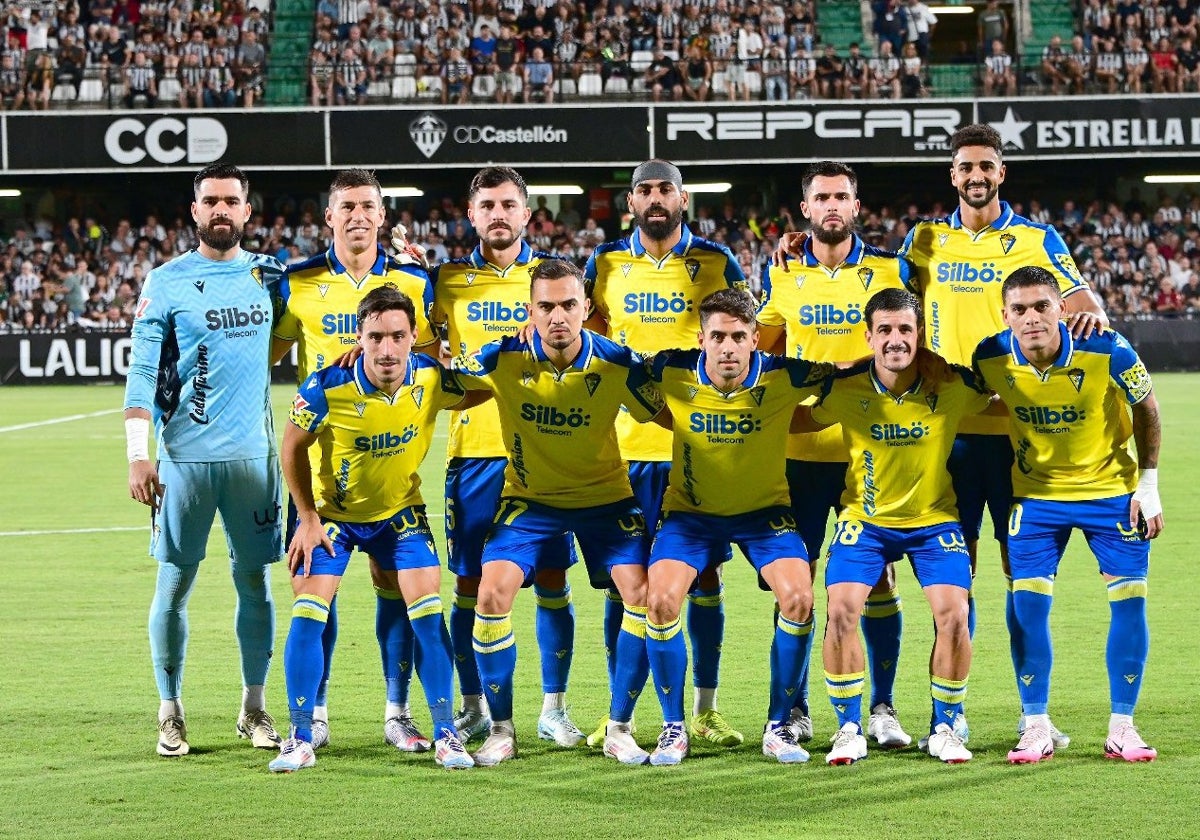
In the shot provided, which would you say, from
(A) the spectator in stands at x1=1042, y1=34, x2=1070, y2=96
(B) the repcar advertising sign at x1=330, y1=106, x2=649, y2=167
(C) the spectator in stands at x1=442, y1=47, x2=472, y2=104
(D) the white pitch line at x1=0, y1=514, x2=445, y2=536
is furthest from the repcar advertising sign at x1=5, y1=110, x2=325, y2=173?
(D) the white pitch line at x1=0, y1=514, x2=445, y2=536

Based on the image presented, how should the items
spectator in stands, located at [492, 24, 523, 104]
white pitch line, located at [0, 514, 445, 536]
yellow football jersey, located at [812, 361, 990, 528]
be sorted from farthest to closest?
spectator in stands, located at [492, 24, 523, 104] < white pitch line, located at [0, 514, 445, 536] < yellow football jersey, located at [812, 361, 990, 528]

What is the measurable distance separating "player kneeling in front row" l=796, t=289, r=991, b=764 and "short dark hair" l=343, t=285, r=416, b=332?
5.37 feet

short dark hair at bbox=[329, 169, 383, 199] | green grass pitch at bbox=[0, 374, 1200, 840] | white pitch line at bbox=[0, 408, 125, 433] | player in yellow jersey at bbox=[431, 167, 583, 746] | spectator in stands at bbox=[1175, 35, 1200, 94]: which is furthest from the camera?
spectator in stands at bbox=[1175, 35, 1200, 94]

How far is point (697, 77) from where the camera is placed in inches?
1154

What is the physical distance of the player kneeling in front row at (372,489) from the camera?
5840 mm

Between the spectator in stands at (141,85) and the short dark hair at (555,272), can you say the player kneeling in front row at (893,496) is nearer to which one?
the short dark hair at (555,272)

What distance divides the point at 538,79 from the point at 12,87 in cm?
1004

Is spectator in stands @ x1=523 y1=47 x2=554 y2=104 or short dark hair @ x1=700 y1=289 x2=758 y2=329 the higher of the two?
spectator in stands @ x1=523 y1=47 x2=554 y2=104

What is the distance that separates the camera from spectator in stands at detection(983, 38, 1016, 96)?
1144 inches

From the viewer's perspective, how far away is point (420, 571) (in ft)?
19.5

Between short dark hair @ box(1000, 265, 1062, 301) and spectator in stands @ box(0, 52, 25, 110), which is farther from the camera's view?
spectator in stands @ box(0, 52, 25, 110)

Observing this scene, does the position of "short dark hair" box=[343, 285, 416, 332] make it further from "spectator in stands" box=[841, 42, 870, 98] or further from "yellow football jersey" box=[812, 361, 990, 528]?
"spectator in stands" box=[841, 42, 870, 98]

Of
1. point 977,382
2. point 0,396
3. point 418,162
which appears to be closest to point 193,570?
point 977,382

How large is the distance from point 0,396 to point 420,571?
21536mm
